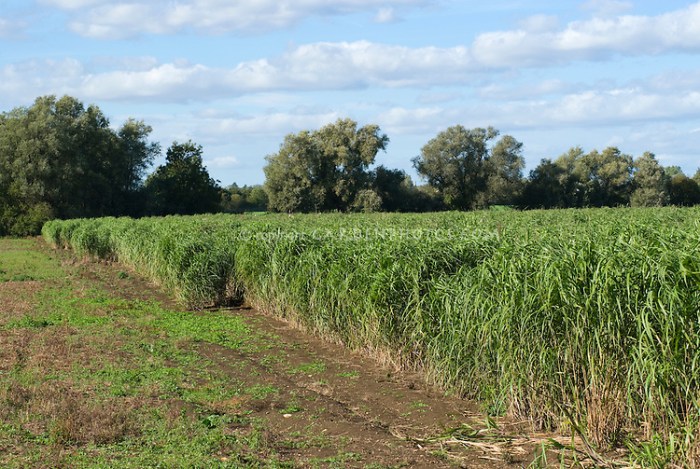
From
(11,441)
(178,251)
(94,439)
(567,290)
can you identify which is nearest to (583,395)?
(567,290)

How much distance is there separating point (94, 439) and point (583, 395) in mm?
4312

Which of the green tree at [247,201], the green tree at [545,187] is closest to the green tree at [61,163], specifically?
the green tree at [247,201]

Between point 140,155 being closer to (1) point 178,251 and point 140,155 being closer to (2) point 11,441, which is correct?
(1) point 178,251

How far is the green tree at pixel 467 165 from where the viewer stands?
6550 centimetres

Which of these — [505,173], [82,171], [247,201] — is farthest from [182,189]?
[505,173]

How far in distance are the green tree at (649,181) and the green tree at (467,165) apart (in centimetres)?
973

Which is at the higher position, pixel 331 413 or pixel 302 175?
pixel 302 175

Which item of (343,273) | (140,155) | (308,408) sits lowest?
(308,408)

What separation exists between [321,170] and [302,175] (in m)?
1.88

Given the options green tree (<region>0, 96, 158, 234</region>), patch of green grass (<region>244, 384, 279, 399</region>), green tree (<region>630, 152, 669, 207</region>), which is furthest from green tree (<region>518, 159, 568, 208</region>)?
patch of green grass (<region>244, 384, 279, 399</region>)

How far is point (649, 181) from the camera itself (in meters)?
64.4

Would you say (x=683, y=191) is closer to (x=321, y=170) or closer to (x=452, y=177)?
(x=452, y=177)

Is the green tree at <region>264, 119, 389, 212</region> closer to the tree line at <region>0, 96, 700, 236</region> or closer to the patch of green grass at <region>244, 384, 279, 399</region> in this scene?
the tree line at <region>0, 96, 700, 236</region>

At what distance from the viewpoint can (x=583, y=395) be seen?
6.82 meters
